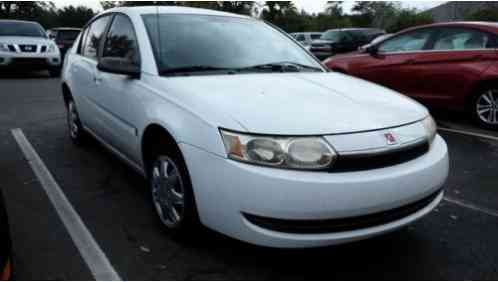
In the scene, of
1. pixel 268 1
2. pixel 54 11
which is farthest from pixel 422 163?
pixel 54 11

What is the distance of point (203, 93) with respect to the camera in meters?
2.61

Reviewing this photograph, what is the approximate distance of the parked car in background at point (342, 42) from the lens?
14945 millimetres

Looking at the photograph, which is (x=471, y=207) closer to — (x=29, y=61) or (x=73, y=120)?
(x=73, y=120)

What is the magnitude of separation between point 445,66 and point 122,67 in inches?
192

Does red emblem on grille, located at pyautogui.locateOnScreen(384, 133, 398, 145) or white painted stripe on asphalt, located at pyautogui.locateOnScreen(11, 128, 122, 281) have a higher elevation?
red emblem on grille, located at pyautogui.locateOnScreen(384, 133, 398, 145)

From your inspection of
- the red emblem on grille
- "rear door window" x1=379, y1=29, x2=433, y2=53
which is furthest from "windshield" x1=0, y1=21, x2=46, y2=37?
the red emblem on grille

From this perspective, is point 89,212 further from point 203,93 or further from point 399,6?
point 399,6

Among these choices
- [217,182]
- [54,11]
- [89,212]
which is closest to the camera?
[217,182]

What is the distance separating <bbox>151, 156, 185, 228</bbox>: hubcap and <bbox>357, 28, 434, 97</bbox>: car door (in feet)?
16.4

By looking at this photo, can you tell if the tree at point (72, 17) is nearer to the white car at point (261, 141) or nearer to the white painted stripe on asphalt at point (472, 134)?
the white painted stripe on asphalt at point (472, 134)

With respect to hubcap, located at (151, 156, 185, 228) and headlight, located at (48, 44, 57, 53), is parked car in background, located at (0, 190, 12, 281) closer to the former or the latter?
hubcap, located at (151, 156, 185, 228)

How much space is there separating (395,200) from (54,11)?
184 ft

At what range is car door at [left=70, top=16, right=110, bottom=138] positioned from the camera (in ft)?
13.2

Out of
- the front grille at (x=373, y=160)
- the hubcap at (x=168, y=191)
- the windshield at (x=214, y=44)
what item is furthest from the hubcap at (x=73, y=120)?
the front grille at (x=373, y=160)
